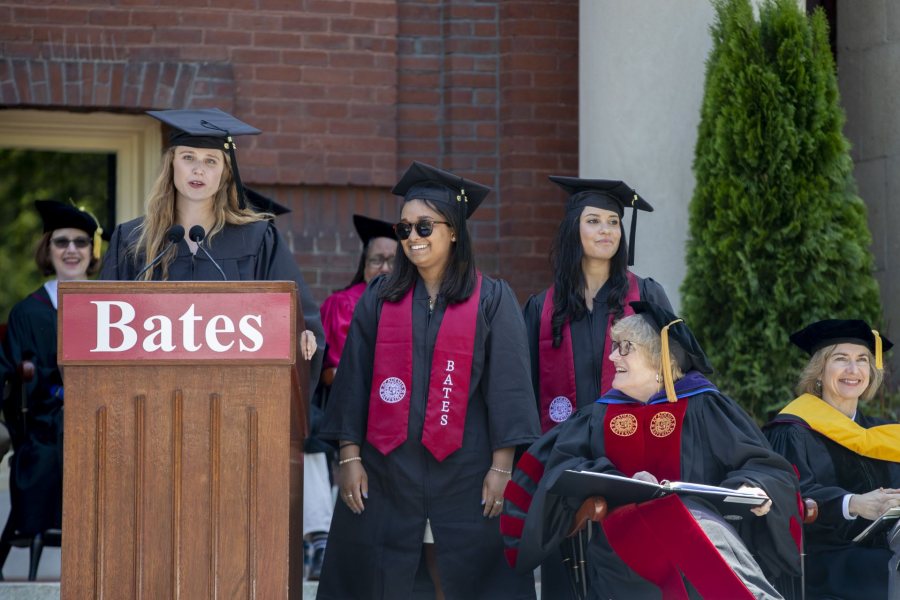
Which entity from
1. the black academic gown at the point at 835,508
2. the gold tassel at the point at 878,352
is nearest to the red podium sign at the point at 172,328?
the black academic gown at the point at 835,508

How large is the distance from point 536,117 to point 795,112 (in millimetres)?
1904

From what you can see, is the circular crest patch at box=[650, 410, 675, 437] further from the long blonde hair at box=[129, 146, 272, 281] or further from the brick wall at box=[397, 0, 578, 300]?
the brick wall at box=[397, 0, 578, 300]

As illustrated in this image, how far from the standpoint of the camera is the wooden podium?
4520 millimetres

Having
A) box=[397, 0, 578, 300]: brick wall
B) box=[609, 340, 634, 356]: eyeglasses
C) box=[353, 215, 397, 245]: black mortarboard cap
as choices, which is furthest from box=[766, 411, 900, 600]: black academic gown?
box=[397, 0, 578, 300]: brick wall

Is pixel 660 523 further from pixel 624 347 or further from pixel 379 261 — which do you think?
pixel 379 261

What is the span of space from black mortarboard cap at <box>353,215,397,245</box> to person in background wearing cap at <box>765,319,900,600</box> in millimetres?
2515

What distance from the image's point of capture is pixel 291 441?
4758 millimetres

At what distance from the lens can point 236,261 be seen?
558 centimetres

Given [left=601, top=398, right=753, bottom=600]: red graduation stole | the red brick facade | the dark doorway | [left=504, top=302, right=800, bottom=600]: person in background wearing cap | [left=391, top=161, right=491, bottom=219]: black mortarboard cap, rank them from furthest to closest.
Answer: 1. the dark doorway
2. the red brick facade
3. [left=391, top=161, right=491, bottom=219]: black mortarboard cap
4. [left=504, top=302, right=800, bottom=600]: person in background wearing cap
5. [left=601, top=398, right=753, bottom=600]: red graduation stole

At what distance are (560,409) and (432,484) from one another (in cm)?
70

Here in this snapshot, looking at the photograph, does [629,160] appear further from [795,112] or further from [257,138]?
[257,138]

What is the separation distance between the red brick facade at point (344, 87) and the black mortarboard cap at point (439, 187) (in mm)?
2744

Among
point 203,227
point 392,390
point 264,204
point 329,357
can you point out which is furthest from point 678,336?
point 329,357

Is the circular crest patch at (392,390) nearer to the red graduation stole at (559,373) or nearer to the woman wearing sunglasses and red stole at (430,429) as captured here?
the woman wearing sunglasses and red stole at (430,429)
